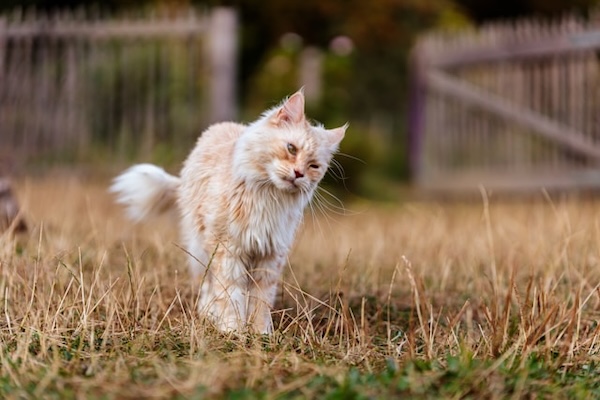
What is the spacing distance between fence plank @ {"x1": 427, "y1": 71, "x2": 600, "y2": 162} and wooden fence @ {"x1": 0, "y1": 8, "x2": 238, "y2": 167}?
2765mm

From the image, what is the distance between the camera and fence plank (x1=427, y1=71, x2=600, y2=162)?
921 cm

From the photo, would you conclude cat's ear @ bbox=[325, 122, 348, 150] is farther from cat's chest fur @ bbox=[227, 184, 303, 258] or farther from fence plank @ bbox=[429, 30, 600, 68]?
fence plank @ bbox=[429, 30, 600, 68]

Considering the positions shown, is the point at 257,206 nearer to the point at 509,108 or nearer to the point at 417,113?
the point at 509,108

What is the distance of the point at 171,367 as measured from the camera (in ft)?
8.57

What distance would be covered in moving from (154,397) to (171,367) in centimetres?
25

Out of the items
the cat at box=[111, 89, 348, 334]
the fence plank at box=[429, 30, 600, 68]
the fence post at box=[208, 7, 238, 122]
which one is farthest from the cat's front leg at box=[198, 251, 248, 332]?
the fence plank at box=[429, 30, 600, 68]

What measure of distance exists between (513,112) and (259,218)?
22.1 feet

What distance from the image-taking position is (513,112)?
9.72 m

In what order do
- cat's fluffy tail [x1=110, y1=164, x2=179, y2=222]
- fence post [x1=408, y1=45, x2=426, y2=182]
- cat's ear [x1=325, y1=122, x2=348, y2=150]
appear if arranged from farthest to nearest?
fence post [x1=408, y1=45, x2=426, y2=182] < cat's fluffy tail [x1=110, y1=164, x2=179, y2=222] < cat's ear [x1=325, y1=122, x2=348, y2=150]

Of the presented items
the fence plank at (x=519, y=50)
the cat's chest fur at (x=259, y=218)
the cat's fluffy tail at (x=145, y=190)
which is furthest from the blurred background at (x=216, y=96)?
the cat's chest fur at (x=259, y=218)

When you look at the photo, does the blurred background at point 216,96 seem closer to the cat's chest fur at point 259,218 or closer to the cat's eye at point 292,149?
the cat's chest fur at point 259,218

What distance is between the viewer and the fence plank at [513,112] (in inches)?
363

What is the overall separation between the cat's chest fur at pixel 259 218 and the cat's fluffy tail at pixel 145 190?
0.79 meters

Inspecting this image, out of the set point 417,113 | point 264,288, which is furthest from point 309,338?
point 417,113
